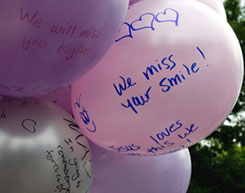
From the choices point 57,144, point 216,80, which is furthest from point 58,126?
point 216,80

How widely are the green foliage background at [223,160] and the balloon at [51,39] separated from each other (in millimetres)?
5058

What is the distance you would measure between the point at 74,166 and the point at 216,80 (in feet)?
1.66

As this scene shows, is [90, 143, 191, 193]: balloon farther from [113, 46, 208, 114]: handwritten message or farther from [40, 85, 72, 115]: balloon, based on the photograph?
[113, 46, 208, 114]: handwritten message

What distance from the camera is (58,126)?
4.77 ft

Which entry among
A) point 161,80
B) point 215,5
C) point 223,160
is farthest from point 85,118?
point 223,160

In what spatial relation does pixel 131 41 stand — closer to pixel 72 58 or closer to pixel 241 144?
pixel 72 58

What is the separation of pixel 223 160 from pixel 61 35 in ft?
18.6

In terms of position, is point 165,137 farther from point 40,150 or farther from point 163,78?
point 40,150

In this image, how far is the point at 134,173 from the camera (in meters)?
1.77

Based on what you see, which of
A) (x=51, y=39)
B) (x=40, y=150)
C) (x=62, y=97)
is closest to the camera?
(x=51, y=39)

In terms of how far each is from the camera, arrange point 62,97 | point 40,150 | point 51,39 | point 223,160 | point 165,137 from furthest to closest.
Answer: point 223,160, point 62,97, point 165,137, point 40,150, point 51,39

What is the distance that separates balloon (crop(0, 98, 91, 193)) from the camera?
1.35 meters

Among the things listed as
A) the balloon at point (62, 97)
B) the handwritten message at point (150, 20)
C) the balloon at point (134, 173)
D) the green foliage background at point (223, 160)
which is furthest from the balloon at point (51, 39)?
the green foliage background at point (223, 160)

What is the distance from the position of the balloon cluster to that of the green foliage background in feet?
15.8
